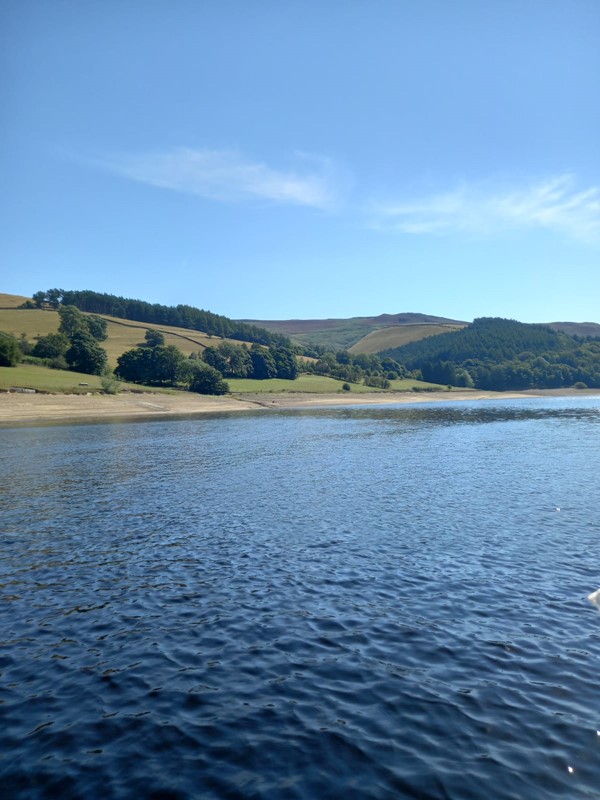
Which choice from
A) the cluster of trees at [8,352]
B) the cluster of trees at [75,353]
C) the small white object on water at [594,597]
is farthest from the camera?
the cluster of trees at [75,353]

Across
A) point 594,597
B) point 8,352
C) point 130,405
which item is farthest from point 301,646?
point 8,352

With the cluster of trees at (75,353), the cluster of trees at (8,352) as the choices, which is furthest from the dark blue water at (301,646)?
the cluster of trees at (75,353)

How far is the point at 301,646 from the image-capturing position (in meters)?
14.7

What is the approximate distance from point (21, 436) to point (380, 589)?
2575 inches

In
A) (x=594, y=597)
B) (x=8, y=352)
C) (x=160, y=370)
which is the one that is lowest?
(x=594, y=597)

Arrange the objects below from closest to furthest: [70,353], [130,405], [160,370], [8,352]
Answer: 1. [130,405]
2. [8,352]
3. [70,353]
4. [160,370]

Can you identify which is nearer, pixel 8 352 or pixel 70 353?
pixel 8 352

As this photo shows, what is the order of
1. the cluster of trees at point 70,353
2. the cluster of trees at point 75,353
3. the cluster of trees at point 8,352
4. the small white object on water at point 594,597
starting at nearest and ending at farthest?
the small white object on water at point 594,597
the cluster of trees at point 8,352
the cluster of trees at point 70,353
the cluster of trees at point 75,353

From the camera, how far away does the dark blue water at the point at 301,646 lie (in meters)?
10.1

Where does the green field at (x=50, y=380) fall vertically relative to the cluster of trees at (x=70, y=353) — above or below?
below

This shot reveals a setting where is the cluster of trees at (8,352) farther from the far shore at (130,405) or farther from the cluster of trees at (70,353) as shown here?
the far shore at (130,405)

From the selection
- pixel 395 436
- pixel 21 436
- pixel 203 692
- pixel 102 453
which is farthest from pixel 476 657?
pixel 21 436

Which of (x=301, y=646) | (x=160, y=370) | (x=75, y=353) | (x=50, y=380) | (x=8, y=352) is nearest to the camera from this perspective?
(x=301, y=646)

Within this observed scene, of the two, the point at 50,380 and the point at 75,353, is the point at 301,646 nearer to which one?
the point at 50,380
